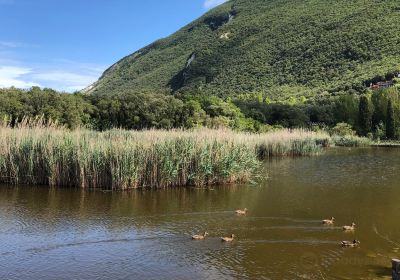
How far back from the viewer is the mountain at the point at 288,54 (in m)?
82.1

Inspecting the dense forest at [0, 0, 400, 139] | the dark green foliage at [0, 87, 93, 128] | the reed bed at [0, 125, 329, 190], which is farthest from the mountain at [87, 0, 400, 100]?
the reed bed at [0, 125, 329, 190]

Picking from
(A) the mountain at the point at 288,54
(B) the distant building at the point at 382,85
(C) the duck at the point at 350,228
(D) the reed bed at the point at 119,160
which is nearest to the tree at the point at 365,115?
(B) the distant building at the point at 382,85

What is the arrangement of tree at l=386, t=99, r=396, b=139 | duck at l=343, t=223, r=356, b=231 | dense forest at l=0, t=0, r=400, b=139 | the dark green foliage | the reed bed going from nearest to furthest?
duck at l=343, t=223, r=356, b=231
the reed bed
the dark green foliage
dense forest at l=0, t=0, r=400, b=139
tree at l=386, t=99, r=396, b=139

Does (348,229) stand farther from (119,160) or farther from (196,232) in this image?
(119,160)

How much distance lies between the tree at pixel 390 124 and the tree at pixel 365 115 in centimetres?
259

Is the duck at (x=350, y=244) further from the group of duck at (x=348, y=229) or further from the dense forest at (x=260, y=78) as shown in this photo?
the dense forest at (x=260, y=78)

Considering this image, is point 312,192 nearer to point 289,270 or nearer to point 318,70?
point 289,270

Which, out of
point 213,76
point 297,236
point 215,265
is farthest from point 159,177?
point 213,76

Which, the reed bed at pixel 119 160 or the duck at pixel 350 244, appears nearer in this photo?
the duck at pixel 350 244

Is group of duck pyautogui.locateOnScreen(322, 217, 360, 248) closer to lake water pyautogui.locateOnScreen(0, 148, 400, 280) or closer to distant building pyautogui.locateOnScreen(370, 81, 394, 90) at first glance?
lake water pyautogui.locateOnScreen(0, 148, 400, 280)

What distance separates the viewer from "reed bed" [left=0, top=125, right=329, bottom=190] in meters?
17.0

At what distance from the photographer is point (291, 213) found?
46.4 ft

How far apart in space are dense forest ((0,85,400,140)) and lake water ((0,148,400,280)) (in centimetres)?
926

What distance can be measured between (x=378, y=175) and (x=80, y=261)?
1737cm
